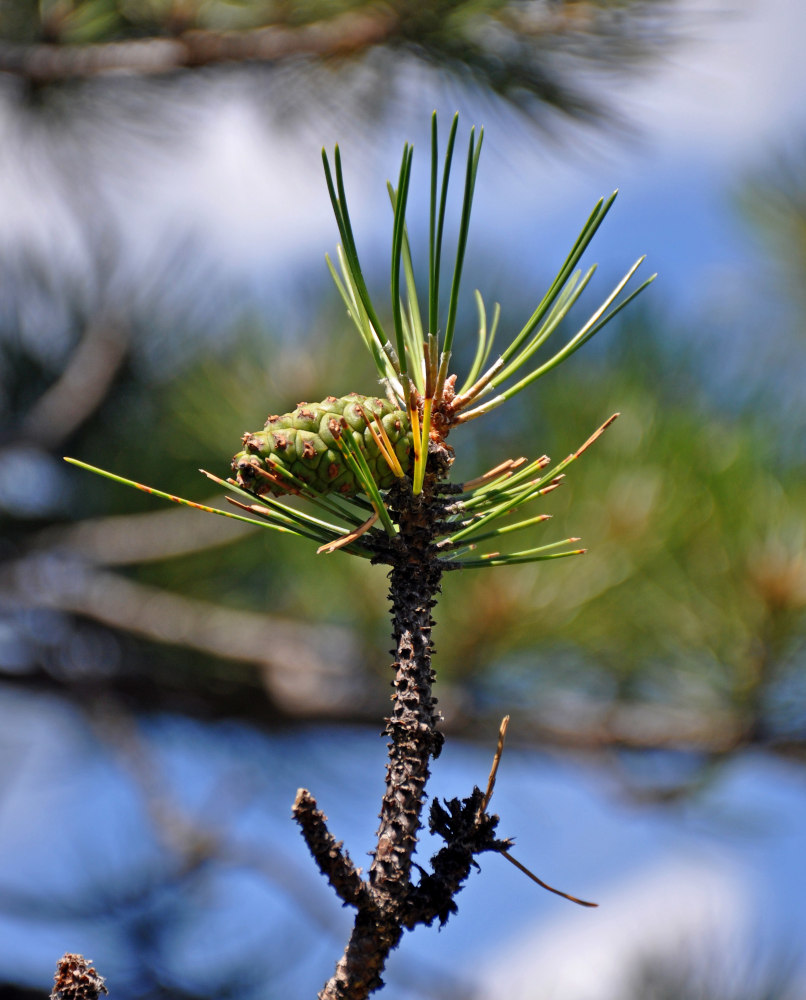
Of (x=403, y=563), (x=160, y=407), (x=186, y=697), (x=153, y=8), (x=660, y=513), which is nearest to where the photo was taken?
(x=403, y=563)

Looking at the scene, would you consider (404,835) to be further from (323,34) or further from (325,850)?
(323,34)

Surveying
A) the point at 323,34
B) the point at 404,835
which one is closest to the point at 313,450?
the point at 404,835

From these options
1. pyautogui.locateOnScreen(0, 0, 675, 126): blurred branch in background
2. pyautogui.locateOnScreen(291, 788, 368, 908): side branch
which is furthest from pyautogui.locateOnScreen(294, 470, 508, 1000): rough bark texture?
pyautogui.locateOnScreen(0, 0, 675, 126): blurred branch in background

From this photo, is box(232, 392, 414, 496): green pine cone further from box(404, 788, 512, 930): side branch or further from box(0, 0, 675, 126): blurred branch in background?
box(0, 0, 675, 126): blurred branch in background

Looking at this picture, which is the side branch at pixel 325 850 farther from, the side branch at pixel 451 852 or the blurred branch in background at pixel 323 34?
the blurred branch in background at pixel 323 34

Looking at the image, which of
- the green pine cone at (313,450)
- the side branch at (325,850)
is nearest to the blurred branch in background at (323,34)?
the green pine cone at (313,450)

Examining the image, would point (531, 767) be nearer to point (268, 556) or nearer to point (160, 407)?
point (268, 556)

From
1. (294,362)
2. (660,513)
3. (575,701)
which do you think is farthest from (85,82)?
(575,701)
